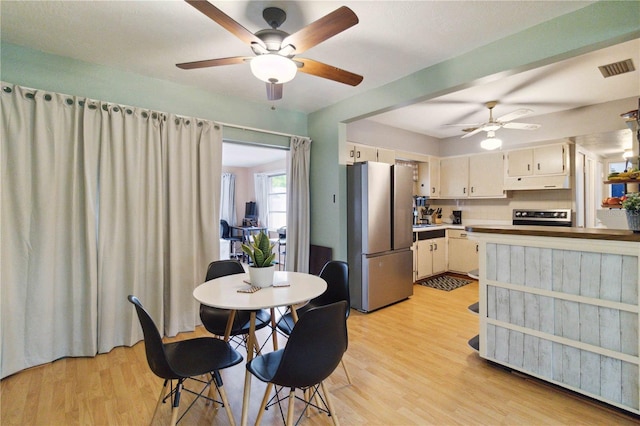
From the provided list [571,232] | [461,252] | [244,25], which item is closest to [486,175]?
[461,252]

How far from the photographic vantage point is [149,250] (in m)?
2.89

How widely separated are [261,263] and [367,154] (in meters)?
2.82

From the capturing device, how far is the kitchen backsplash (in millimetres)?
4539

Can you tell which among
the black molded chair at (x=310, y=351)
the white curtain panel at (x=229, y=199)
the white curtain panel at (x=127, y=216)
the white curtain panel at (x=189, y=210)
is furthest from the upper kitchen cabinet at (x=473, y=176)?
the white curtain panel at (x=229, y=199)

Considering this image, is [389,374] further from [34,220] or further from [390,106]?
[34,220]

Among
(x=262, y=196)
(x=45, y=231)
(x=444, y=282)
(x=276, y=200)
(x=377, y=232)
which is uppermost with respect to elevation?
(x=262, y=196)

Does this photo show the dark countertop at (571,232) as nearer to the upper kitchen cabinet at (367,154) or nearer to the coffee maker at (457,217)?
the upper kitchen cabinet at (367,154)

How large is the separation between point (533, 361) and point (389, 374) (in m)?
1.04

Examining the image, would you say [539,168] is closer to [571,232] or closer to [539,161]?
[539,161]

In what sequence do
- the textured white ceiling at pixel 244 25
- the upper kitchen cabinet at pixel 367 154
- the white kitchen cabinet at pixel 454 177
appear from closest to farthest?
1. the textured white ceiling at pixel 244 25
2. the upper kitchen cabinet at pixel 367 154
3. the white kitchen cabinet at pixel 454 177

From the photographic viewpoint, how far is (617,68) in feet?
9.05

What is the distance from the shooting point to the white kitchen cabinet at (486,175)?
4.88 metres

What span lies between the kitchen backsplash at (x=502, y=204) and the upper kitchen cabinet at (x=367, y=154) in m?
1.94

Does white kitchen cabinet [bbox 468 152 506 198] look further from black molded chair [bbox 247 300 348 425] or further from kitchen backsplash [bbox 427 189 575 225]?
black molded chair [bbox 247 300 348 425]
